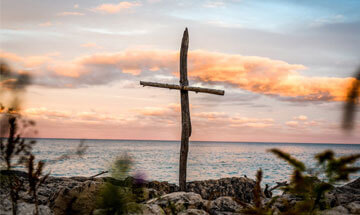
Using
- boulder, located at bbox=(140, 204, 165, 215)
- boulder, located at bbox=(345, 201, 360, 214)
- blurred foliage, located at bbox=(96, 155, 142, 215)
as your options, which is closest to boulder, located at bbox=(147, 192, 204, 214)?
boulder, located at bbox=(140, 204, 165, 215)

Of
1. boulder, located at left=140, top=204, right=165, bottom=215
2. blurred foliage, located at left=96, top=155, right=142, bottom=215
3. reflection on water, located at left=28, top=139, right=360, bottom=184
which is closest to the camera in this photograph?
blurred foliage, located at left=96, top=155, right=142, bottom=215

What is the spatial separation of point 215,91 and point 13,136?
712cm

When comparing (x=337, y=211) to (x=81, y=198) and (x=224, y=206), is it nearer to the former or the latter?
(x=224, y=206)

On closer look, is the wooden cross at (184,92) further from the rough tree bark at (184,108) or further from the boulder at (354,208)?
the boulder at (354,208)

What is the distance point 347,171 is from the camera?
2.46 m

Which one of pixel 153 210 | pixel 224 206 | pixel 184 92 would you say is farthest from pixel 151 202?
pixel 184 92

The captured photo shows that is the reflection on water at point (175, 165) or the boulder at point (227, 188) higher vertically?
the boulder at point (227, 188)

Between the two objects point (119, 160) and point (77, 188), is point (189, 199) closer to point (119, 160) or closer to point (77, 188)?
point (77, 188)

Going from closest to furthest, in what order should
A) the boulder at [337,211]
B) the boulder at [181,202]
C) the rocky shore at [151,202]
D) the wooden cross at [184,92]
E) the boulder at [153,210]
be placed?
the boulder at [337,211] → the rocky shore at [151,202] → the boulder at [153,210] → the boulder at [181,202] → the wooden cross at [184,92]

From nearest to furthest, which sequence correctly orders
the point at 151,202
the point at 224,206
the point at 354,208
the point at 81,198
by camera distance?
the point at 354,208
the point at 81,198
the point at 151,202
the point at 224,206

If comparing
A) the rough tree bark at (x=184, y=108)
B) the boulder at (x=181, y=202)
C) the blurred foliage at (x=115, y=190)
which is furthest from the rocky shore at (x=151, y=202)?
the rough tree bark at (x=184, y=108)

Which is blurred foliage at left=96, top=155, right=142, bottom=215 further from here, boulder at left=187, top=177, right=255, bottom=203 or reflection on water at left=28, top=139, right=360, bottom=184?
boulder at left=187, top=177, right=255, bottom=203

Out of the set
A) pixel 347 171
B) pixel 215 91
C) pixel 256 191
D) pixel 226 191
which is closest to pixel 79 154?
pixel 256 191

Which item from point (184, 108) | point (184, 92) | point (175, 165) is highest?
point (184, 92)
